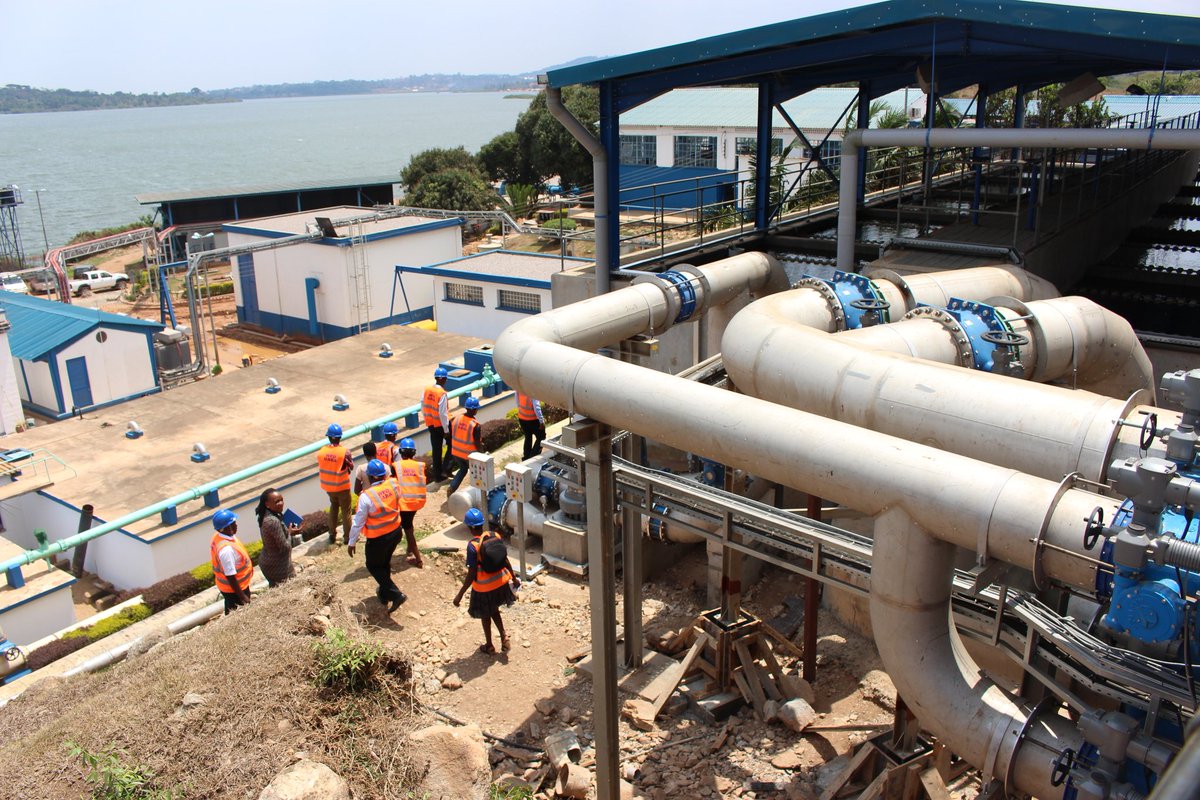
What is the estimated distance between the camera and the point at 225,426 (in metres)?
20.2

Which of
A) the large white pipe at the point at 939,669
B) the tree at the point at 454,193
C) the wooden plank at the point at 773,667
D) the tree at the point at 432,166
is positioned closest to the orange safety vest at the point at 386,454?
the wooden plank at the point at 773,667

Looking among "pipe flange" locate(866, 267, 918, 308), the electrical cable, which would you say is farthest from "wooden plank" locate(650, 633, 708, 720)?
"pipe flange" locate(866, 267, 918, 308)

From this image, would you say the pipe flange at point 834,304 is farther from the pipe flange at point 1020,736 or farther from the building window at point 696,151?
the building window at point 696,151

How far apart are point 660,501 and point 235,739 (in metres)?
3.79

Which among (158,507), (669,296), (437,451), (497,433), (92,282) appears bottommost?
(92,282)

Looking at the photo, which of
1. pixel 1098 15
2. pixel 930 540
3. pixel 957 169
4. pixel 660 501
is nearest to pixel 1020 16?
pixel 1098 15

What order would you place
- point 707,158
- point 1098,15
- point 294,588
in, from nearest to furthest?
point 294,588
point 1098,15
point 707,158

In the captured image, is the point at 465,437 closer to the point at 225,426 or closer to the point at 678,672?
the point at 678,672

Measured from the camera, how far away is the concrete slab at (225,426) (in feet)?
55.7

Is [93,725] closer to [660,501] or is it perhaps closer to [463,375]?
[660,501]

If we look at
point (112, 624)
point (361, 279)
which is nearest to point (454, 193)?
point (361, 279)

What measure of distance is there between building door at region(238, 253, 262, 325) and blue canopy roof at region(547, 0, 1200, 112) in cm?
2687

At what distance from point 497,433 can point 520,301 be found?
11346 millimetres

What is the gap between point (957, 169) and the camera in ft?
96.8
